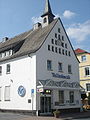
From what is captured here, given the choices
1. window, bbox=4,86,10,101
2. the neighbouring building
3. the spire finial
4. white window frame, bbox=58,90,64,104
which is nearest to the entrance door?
white window frame, bbox=58,90,64,104

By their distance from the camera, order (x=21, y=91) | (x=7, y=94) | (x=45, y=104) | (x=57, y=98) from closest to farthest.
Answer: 1. (x=45, y=104)
2. (x=21, y=91)
3. (x=57, y=98)
4. (x=7, y=94)

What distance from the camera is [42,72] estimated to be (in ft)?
93.6

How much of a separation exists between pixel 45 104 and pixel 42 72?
4111 millimetres

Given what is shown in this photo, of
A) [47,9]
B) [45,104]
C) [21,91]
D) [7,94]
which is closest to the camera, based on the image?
[45,104]

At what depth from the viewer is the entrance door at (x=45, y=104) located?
27.8 meters

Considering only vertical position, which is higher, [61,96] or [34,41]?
[34,41]

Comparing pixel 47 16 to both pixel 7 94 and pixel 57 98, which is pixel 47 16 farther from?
pixel 7 94

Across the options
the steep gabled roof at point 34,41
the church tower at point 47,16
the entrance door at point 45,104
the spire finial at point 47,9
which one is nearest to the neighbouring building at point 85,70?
the spire finial at point 47,9

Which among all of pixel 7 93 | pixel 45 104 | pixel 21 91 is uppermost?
pixel 21 91

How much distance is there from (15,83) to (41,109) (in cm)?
540

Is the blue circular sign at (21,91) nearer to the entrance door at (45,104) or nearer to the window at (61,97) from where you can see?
the entrance door at (45,104)

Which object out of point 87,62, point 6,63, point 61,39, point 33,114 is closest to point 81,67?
point 87,62

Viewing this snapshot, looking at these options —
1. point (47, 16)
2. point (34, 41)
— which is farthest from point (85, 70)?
point (34, 41)

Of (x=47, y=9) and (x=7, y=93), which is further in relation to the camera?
(x=47, y=9)
